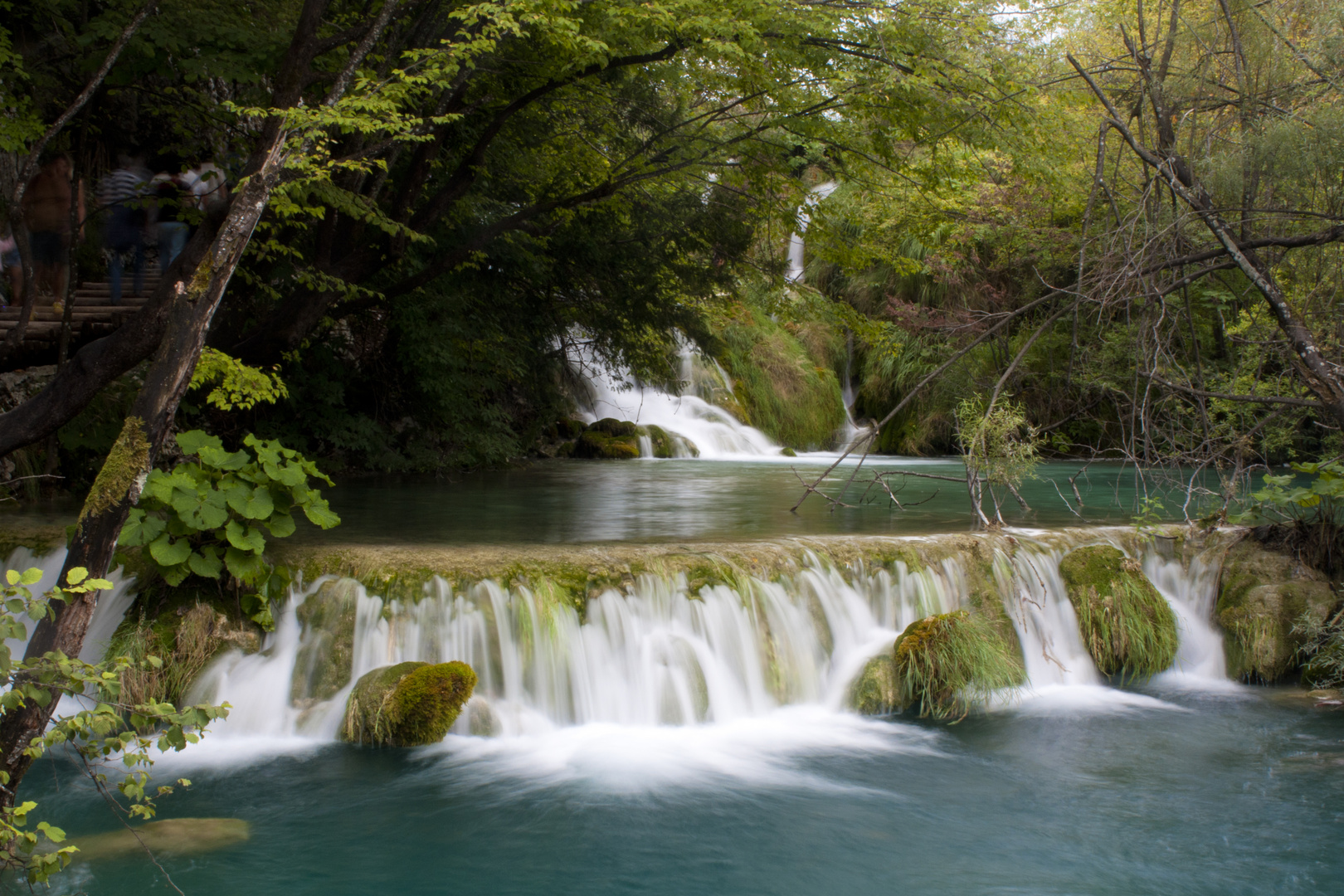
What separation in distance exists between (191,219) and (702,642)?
6742mm

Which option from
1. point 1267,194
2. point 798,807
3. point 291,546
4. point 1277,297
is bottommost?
point 798,807

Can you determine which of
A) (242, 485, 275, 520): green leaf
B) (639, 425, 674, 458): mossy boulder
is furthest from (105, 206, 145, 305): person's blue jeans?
(639, 425, 674, 458): mossy boulder

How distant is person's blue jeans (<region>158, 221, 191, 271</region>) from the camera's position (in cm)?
1133

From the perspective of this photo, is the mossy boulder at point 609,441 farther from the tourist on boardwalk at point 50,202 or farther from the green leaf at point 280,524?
the green leaf at point 280,524

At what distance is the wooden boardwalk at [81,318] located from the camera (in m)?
9.73

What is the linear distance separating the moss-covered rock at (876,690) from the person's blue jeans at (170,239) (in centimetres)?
925

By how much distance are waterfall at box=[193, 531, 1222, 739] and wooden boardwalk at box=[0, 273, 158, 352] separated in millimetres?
4676

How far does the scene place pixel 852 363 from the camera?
83.1ft

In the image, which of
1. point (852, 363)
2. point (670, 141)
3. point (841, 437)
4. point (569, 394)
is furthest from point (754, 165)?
point (852, 363)

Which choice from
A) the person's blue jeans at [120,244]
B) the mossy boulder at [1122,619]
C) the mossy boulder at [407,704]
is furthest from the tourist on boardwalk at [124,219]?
the mossy boulder at [1122,619]

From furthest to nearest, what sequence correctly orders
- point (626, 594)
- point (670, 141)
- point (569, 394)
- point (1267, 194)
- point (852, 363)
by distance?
point (852, 363) → point (569, 394) → point (670, 141) → point (626, 594) → point (1267, 194)

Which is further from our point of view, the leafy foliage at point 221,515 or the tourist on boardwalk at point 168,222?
the tourist on boardwalk at point 168,222

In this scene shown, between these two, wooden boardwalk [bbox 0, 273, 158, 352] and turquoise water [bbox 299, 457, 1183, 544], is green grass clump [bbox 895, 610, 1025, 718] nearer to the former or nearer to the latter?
turquoise water [bbox 299, 457, 1183, 544]

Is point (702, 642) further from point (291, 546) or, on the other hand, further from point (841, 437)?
point (841, 437)
